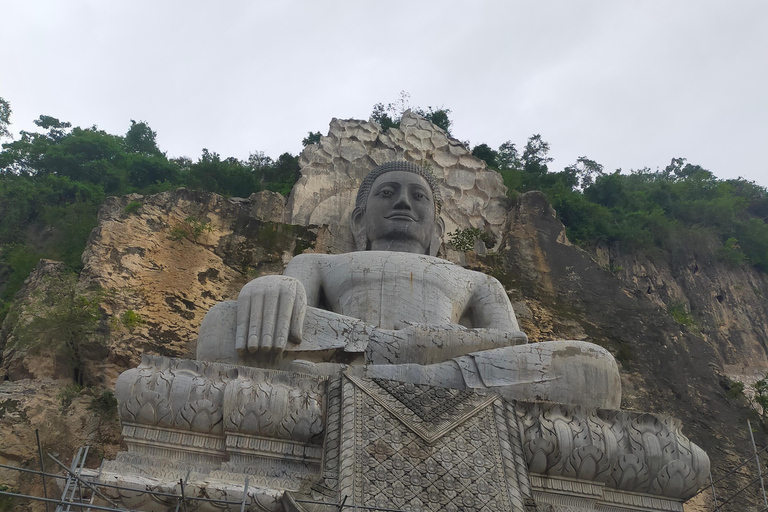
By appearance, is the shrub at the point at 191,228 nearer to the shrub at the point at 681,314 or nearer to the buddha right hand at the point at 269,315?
the buddha right hand at the point at 269,315

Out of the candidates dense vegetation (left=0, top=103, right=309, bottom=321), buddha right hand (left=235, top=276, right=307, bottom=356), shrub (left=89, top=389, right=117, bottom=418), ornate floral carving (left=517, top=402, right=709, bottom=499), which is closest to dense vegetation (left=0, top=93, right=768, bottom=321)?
dense vegetation (left=0, top=103, right=309, bottom=321)

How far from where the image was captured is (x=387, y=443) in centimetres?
483

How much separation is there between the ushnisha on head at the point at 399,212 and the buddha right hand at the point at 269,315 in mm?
2267

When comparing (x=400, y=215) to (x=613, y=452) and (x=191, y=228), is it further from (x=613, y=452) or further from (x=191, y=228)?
(x=613, y=452)

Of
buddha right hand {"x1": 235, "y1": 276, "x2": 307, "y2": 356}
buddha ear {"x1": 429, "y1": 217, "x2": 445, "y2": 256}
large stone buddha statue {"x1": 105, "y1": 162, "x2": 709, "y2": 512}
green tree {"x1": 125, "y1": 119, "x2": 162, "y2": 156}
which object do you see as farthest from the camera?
green tree {"x1": 125, "y1": 119, "x2": 162, "y2": 156}

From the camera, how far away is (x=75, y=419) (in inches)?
280

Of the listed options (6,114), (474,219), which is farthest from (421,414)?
(6,114)

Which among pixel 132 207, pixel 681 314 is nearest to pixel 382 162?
pixel 132 207

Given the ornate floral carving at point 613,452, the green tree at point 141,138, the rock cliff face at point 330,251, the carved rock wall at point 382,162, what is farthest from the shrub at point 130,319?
the green tree at point 141,138

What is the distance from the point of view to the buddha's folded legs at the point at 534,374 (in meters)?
5.60

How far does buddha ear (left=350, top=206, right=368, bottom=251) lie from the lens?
8.89m

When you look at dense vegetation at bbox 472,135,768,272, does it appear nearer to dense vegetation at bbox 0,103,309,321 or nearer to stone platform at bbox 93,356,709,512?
dense vegetation at bbox 0,103,309,321

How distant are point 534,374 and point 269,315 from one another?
77.6 inches

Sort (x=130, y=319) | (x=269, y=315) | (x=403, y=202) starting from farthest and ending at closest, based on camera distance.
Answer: (x=403, y=202)
(x=130, y=319)
(x=269, y=315)
